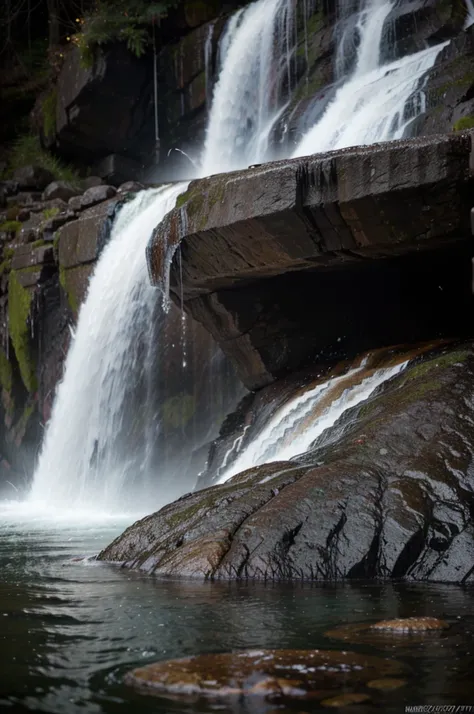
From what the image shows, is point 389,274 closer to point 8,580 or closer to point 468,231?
point 468,231

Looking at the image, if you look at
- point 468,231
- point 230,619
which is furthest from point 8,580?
point 468,231

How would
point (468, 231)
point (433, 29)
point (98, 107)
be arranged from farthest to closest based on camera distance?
1. point (98, 107)
2. point (433, 29)
3. point (468, 231)

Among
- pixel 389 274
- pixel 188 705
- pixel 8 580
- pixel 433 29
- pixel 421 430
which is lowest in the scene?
pixel 188 705

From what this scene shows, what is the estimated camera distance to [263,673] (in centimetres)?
348

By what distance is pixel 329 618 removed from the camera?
15.5ft

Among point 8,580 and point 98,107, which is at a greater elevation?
point 98,107

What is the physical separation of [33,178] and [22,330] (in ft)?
18.6

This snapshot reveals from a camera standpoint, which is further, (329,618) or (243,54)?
(243,54)

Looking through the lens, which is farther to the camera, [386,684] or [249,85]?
[249,85]

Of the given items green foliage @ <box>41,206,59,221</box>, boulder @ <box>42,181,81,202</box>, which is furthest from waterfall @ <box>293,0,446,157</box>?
boulder @ <box>42,181,81,202</box>

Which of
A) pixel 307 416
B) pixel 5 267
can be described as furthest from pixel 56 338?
pixel 307 416

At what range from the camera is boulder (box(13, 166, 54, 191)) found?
22.6 meters

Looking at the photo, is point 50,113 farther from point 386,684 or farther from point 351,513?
point 386,684

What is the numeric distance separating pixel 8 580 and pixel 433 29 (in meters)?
12.5
